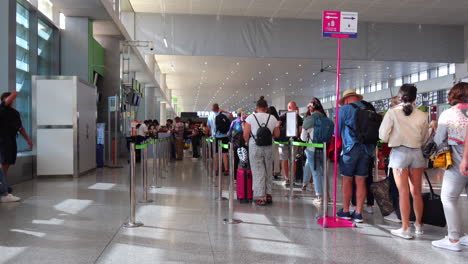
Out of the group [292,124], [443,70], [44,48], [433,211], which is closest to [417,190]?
[433,211]

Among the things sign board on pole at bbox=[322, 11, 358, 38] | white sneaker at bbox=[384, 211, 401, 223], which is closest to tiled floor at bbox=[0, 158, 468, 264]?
white sneaker at bbox=[384, 211, 401, 223]

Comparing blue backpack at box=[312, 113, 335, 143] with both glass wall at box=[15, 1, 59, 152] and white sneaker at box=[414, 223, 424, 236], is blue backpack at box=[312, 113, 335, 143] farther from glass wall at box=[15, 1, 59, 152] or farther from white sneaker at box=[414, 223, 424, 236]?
glass wall at box=[15, 1, 59, 152]

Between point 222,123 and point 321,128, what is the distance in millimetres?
3554

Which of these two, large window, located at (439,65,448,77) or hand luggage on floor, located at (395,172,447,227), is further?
large window, located at (439,65,448,77)

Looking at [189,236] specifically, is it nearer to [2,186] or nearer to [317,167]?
[317,167]

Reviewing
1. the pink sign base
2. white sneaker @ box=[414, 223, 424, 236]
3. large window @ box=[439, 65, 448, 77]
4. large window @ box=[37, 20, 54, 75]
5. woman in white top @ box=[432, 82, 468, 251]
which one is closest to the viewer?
woman in white top @ box=[432, 82, 468, 251]

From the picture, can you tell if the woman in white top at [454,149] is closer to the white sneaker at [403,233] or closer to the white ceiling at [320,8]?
the white sneaker at [403,233]

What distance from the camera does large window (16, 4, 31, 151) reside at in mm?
9156

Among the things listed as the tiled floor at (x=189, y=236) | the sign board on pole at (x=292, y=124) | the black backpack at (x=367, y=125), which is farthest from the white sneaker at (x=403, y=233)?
the sign board on pole at (x=292, y=124)

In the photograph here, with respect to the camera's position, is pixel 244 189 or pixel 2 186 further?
pixel 244 189

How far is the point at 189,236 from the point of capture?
13.5 ft

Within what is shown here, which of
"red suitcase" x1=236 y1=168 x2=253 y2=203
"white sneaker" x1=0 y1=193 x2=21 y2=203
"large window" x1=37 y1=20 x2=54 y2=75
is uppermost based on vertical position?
"large window" x1=37 y1=20 x2=54 y2=75

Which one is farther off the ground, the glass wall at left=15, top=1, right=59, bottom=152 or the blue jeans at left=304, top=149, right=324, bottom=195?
the glass wall at left=15, top=1, right=59, bottom=152

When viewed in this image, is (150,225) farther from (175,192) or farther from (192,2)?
(192,2)
